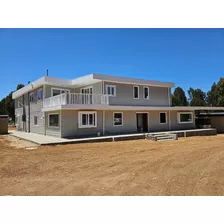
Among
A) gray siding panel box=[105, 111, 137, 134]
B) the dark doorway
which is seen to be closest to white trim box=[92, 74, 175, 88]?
gray siding panel box=[105, 111, 137, 134]

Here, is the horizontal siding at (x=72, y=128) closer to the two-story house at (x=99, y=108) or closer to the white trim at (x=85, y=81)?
the two-story house at (x=99, y=108)

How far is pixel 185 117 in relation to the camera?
2219 cm

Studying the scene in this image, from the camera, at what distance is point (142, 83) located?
1942cm

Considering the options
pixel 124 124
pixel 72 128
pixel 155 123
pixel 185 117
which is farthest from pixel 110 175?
pixel 185 117

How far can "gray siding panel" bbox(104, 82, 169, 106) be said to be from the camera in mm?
18125

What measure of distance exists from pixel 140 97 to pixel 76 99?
262 inches

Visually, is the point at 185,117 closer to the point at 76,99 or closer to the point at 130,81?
the point at 130,81

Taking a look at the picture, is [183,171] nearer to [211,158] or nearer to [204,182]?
[204,182]

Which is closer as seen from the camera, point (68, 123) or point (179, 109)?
point (68, 123)

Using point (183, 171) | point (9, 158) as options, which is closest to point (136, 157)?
point (183, 171)

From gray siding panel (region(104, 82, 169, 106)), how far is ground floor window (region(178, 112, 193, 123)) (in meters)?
1.94

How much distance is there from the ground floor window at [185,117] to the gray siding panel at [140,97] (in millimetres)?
1942

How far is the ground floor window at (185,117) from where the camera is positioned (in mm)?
21638

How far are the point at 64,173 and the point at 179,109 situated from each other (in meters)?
16.7
